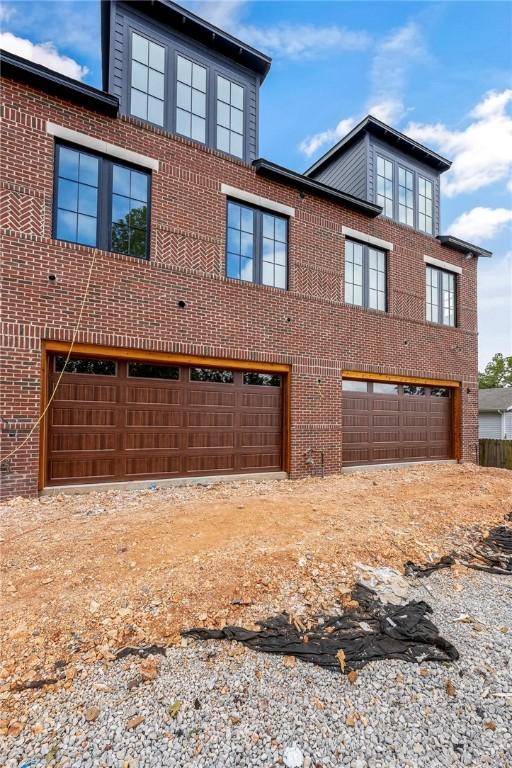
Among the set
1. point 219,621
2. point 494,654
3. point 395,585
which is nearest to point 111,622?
point 219,621

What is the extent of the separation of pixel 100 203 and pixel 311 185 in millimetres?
5161

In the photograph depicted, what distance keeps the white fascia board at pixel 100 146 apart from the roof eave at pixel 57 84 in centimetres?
60

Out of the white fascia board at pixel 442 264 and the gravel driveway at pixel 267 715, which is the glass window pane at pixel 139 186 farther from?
the white fascia board at pixel 442 264

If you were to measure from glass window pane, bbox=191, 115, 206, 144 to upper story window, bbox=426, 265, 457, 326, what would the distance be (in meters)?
8.00

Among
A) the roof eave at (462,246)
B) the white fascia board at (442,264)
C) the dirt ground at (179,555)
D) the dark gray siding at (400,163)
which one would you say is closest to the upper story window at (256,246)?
the dark gray siding at (400,163)

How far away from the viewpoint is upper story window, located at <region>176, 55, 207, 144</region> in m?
8.12

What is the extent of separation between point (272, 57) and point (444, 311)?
865 centimetres

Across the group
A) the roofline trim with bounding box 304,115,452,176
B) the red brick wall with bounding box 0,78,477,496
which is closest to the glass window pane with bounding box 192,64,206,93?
the red brick wall with bounding box 0,78,477,496

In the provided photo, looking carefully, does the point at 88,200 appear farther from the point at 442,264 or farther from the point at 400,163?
the point at 442,264

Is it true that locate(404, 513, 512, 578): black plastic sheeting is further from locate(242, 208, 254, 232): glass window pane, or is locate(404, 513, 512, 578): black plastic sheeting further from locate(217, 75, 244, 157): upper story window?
locate(217, 75, 244, 157): upper story window

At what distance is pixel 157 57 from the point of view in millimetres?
7926

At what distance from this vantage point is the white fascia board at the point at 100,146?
674cm

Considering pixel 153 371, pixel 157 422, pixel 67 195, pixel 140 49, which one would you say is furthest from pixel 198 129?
pixel 157 422

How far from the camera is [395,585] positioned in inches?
146
